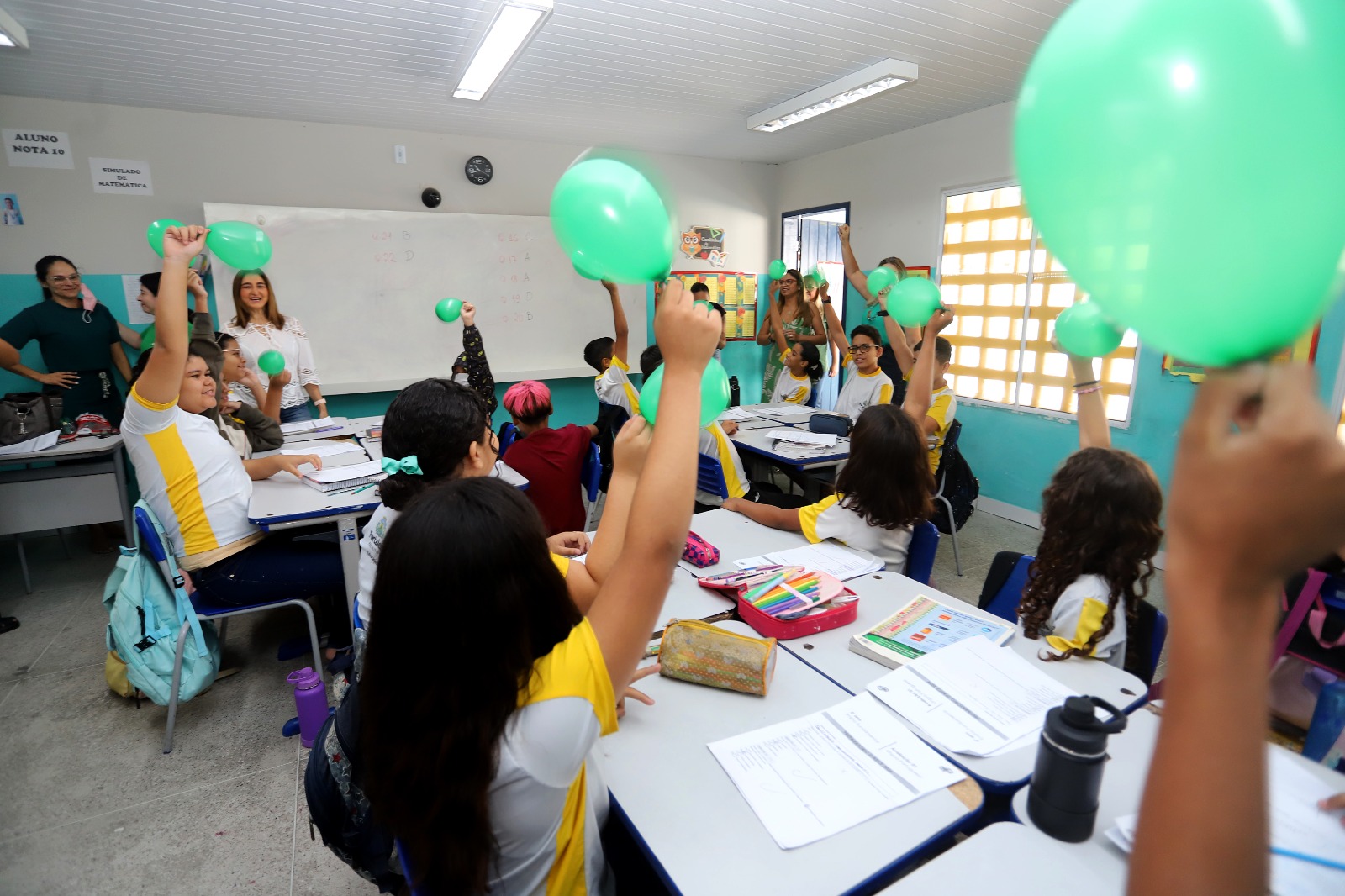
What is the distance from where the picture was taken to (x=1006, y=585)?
6.17 ft

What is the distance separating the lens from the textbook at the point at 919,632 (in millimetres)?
1413

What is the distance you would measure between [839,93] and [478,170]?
3029mm

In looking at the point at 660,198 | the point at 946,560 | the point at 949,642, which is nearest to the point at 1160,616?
the point at 949,642

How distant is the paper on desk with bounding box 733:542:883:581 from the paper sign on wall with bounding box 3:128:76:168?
5.34 m

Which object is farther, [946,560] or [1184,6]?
[946,560]

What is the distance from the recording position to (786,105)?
4422 mm

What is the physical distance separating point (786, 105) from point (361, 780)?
182 inches

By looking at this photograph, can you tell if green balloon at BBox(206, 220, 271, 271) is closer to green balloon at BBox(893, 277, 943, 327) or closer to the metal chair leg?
the metal chair leg

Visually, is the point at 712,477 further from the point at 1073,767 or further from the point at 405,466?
the point at 1073,767

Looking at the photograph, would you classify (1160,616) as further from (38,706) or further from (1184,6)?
(38,706)

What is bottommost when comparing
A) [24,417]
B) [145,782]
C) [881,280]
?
[145,782]

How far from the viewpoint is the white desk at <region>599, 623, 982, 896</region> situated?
0.88 meters

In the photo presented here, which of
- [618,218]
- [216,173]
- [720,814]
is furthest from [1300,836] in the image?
[216,173]

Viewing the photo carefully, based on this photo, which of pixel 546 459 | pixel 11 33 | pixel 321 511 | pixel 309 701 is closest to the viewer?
pixel 309 701
